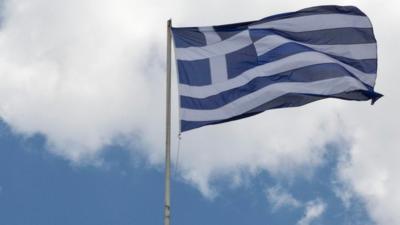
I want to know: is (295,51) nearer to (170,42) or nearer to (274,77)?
(274,77)

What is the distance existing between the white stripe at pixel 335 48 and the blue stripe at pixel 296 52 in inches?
4.9

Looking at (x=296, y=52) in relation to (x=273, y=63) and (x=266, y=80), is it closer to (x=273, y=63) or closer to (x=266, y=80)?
(x=273, y=63)

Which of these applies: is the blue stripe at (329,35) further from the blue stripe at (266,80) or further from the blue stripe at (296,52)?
the blue stripe at (266,80)

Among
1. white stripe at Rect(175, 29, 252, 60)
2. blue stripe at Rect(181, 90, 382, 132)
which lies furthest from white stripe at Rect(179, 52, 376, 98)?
white stripe at Rect(175, 29, 252, 60)

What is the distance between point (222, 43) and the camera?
100ft

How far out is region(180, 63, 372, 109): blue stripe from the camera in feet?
94.8

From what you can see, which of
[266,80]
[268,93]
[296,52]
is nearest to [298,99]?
[268,93]

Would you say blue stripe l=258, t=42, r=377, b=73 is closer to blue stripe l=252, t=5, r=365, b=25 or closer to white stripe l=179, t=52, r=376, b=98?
white stripe l=179, t=52, r=376, b=98

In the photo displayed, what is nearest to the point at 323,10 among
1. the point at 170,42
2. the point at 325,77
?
the point at 325,77

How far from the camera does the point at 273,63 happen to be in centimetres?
3048

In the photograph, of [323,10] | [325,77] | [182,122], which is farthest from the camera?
[323,10]

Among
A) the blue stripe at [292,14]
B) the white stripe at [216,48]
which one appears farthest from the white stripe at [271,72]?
the blue stripe at [292,14]

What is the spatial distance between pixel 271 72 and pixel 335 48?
9.39 ft

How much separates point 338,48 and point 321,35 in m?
0.74
